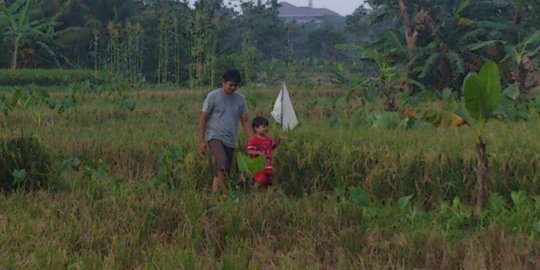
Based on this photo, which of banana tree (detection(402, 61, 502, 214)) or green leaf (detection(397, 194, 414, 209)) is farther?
green leaf (detection(397, 194, 414, 209))

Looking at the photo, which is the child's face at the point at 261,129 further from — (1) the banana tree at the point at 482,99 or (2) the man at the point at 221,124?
(1) the banana tree at the point at 482,99

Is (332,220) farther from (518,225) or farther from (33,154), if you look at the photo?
(33,154)

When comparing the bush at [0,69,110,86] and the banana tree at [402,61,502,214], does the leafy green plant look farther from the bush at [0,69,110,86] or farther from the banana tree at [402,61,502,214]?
the bush at [0,69,110,86]

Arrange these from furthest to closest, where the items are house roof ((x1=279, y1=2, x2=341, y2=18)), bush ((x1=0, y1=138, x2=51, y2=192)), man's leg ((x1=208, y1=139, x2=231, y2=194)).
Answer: house roof ((x1=279, y1=2, x2=341, y2=18)), man's leg ((x1=208, y1=139, x2=231, y2=194)), bush ((x1=0, y1=138, x2=51, y2=192))

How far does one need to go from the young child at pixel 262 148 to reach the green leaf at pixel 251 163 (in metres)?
→ 0.17

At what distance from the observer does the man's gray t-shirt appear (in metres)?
5.47

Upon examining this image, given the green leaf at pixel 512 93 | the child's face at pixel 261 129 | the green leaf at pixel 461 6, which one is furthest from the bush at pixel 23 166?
the green leaf at pixel 461 6

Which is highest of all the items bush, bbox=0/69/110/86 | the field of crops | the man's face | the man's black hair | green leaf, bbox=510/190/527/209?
the man's black hair

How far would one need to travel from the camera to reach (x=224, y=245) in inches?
156

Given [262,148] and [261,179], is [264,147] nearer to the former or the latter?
[262,148]

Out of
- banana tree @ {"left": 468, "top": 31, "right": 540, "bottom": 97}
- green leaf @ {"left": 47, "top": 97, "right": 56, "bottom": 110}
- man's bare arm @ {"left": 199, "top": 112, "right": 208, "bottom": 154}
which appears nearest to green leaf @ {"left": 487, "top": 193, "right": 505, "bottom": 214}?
man's bare arm @ {"left": 199, "top": 112, "right": 208, "bottom": 154}

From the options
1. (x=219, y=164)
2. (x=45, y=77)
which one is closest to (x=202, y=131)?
(x=219, y=164)

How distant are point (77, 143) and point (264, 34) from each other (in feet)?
77.5

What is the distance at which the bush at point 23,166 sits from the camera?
526 cm
